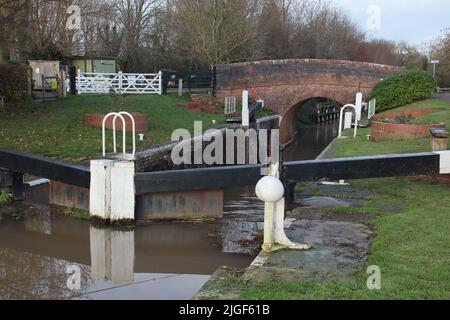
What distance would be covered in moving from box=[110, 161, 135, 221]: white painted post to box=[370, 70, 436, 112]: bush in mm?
20292

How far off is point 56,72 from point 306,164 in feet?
55.5

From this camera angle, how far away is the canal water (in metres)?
5.43

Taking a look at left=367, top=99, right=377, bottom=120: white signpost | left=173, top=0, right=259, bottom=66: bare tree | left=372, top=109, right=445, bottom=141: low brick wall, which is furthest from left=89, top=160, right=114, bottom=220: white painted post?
left=173, top=0, right=259, bottom=66: bare tree

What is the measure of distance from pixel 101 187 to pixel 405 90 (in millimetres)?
20866

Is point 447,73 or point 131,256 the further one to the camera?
point 447,73

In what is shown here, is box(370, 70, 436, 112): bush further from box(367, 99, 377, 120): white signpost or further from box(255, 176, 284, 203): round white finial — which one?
box(255, 176, 284, 203): round white finial

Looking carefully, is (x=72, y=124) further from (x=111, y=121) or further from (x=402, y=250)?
(x=402, y=250)

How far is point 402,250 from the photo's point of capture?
555 cm

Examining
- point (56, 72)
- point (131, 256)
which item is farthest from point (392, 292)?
point (56, 72)

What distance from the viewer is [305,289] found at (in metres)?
4.39

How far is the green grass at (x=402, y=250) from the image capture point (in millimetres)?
4285

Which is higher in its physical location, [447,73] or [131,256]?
[447,73]

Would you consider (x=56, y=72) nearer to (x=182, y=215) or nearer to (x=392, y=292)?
→ (x=182, y=215)

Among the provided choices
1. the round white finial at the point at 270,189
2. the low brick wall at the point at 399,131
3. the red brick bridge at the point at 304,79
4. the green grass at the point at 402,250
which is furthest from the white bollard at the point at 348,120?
the round white finial at the point at 270,189
